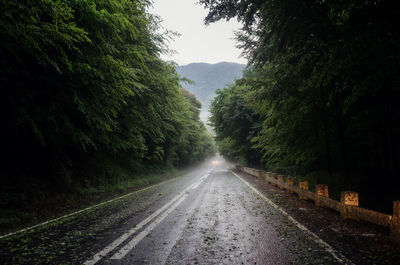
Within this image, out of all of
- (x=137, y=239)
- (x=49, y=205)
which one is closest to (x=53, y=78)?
(x=49, y=205)

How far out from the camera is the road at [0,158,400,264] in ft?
10.3

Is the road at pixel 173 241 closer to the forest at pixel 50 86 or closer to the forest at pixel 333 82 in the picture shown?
the forest at pixel 50 86

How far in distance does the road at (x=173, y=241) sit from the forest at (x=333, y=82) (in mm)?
3584

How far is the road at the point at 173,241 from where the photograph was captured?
10.3ft

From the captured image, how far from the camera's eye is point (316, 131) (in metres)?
9.23

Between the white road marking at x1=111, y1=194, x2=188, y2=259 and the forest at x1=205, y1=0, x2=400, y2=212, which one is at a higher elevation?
the forest at x1=205, y1=0, x2=400, y2=212

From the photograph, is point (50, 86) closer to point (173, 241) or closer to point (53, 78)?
point (53, 78)

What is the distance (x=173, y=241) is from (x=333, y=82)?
21.9ft

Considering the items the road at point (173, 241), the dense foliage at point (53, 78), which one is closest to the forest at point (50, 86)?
the dense foliage at point (53, 78)

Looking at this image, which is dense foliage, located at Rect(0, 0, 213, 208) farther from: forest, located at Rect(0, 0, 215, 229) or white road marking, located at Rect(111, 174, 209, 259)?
white road marking, located at Rect(111, 174, 209, 259)

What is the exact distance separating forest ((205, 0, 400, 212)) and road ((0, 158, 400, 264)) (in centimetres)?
358

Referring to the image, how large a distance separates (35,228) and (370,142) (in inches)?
451

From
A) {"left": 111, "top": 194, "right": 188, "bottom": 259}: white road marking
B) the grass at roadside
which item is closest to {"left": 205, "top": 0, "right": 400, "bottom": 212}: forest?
{"left": 111, "top": 194, "right": 188, "bottom": 259}: white road marking

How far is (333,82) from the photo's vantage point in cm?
685
